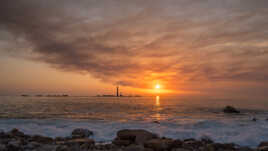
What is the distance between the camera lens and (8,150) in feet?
23.6

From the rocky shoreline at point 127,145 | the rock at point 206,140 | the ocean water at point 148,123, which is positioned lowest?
the ocean water at point 148,123

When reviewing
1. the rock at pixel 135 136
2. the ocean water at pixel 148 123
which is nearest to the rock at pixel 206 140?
the ocean water at pixel 148 123

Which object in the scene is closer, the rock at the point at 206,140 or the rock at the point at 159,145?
the rock at the point at 159,145

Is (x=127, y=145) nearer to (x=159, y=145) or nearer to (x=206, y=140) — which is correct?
(x=159, y=145)

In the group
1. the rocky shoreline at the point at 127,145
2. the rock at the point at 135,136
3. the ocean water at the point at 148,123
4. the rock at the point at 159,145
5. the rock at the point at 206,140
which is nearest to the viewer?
the rocky shoreline at the point at 127,145

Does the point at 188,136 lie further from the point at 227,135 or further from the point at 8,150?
the point at 8,150

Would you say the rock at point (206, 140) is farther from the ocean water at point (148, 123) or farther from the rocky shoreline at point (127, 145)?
the ocean water at point (148, 123)

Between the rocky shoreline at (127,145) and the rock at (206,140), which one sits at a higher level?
the rocky shoreline at (127,145)

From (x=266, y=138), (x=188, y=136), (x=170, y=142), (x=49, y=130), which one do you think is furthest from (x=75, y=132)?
(x=266, y=138)

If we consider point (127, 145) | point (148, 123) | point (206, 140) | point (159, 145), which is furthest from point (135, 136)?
point (148, 123)

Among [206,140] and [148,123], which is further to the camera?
[148,123]

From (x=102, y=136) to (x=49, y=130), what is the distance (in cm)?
470

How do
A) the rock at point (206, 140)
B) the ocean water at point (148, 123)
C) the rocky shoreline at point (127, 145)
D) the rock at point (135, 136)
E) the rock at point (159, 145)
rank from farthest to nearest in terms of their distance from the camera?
the ocean water at point (148, 123) < the rock at point (206, 140) < the rock at point (135, 136) < the rock at point (159, 145) < the rocky shoreline at point (127, 145)

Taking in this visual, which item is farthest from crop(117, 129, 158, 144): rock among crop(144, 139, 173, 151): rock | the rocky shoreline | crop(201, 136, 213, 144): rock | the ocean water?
crop(201, 136, 213, 144): rock
